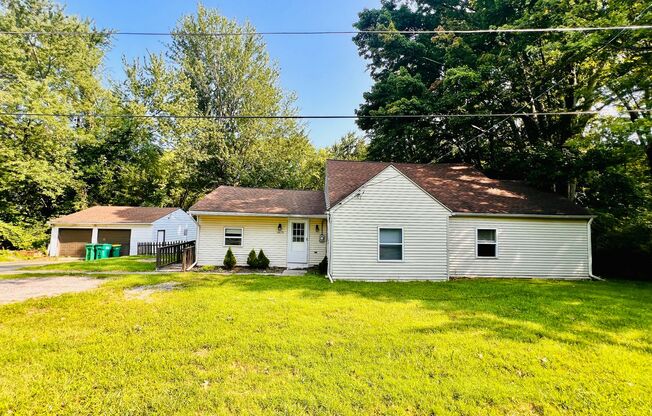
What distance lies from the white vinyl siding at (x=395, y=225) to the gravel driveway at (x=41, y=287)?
7.87 meters

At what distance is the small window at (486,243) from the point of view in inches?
459

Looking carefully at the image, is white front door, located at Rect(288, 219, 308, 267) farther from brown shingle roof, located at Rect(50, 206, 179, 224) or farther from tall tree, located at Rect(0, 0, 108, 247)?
tall tree, located at Rect(0, 0, 108, 247)

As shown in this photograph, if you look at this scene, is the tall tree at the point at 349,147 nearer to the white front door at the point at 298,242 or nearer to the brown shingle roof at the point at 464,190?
the brown shingle roof at the point at 464,190

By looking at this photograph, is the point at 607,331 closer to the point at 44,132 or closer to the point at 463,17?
the point at 463,17

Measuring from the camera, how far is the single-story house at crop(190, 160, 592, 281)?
34.0 ft

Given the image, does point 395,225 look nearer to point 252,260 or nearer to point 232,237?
point 252,260

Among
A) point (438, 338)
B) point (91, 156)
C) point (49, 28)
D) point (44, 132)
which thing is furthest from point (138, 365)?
point (49, 28)

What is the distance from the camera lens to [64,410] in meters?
3.05

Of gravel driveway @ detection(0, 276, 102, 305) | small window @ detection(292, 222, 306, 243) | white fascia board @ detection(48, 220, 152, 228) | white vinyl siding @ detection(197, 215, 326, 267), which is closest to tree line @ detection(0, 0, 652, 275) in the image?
white fascia board @ detection(48, 220, 152, 228)

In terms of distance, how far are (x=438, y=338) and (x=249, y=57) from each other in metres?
25.9

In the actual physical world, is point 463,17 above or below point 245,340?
above

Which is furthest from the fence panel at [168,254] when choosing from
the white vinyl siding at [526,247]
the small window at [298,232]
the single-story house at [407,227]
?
the white vinyl siding at [526,247]

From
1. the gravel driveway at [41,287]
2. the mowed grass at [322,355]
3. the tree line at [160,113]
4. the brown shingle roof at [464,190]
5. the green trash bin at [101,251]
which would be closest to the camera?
the mowed grass at [322,355]

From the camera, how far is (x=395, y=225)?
1038cm
